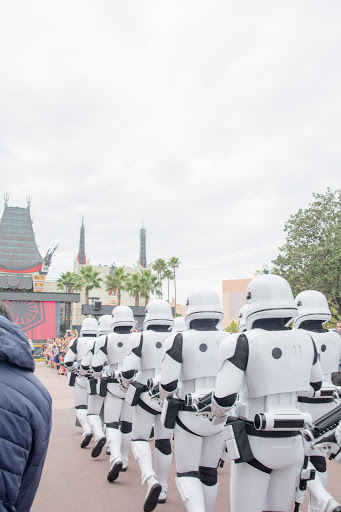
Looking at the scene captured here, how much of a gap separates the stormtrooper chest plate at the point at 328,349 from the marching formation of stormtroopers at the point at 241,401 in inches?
0.4

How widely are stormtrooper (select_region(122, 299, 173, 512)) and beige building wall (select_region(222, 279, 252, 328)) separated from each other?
57.4 m

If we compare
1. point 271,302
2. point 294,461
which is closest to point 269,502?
point 294,461

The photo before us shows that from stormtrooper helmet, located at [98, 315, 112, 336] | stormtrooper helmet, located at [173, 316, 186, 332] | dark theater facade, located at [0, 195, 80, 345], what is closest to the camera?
stormtrooper helmet, located at [173, 316, 186, 332]

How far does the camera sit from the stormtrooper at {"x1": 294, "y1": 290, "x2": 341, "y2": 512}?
4.62m

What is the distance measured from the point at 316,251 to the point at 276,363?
18200 mm

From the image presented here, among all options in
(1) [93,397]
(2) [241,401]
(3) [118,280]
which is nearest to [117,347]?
(1) [93,397]

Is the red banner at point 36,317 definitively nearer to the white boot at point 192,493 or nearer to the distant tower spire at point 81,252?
the white boot at point 192,493

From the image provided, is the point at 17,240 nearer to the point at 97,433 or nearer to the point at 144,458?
the point at 97,433

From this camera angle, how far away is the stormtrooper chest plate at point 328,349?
5.17 metres

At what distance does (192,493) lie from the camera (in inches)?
161

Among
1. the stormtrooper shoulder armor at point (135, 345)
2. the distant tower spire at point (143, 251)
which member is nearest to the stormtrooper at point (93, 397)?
the stormtrooper shoulder armor at point (135, 345)

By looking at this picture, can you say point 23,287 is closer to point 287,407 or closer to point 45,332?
point 45,332

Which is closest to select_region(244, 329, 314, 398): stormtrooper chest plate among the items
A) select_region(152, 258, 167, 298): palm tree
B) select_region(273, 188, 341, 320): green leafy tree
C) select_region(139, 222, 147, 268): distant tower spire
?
select_region(273, 188, 341, 320): green leafy tree

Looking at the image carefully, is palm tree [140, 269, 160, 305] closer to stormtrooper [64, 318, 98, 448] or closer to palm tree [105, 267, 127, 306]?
palm tree [105, 267, 127, 306]
